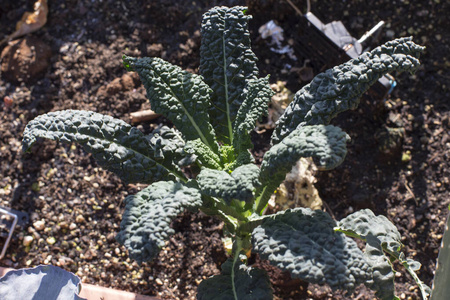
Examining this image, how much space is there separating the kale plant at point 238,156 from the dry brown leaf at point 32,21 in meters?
1.45

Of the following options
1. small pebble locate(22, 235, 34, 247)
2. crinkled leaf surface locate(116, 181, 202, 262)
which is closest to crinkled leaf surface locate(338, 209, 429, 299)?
crinkled leaf surface locate(116, 181, 202, 262)

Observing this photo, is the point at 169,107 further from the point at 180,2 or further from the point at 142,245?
the point at 180,2

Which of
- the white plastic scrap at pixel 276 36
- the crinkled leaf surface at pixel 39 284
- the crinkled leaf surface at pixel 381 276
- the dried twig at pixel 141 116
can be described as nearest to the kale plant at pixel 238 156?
the crinkled leaf surface at pixel 381 276

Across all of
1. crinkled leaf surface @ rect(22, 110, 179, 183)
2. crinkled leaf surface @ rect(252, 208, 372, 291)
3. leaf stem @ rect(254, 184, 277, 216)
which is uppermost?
crinkled leaf surface @ rect(22, 110, 179, 183)

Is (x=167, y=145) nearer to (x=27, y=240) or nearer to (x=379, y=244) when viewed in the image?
(x=379, y=244)

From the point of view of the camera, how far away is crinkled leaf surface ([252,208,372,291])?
1.52 metres

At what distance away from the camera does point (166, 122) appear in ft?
9.08

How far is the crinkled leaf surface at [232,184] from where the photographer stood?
Result: 1.52 m

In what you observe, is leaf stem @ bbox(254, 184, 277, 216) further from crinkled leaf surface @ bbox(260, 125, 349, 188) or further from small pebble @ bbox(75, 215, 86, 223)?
small pebble @ bbox(75, 215, 86, 223)

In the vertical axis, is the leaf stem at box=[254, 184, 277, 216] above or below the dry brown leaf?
below

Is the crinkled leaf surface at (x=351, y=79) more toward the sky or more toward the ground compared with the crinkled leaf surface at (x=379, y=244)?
more toward the sky

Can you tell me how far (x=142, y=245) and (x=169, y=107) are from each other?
2.20ft

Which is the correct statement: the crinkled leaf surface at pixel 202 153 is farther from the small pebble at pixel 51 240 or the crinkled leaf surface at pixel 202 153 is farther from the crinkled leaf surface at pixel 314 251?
the small pebble at pixel 51 240

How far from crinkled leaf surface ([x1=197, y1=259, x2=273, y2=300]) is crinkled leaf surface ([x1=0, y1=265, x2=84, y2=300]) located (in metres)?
0.60
